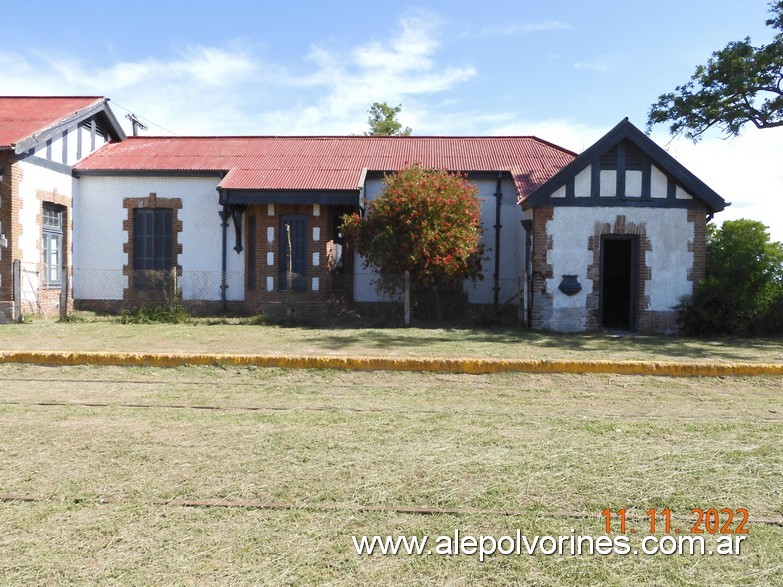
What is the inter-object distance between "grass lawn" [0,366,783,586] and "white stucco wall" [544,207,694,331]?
5.73 m

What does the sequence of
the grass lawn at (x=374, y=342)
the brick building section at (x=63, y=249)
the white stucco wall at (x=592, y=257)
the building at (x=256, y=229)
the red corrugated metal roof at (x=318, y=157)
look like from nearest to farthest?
the grass lawn at (x=374, y=342) → the white stucco wall at (x=592, y=257) → the brick building section at (x=63, y=249) → the building at (x=256, y=229) → the red corrugated metal roof at (x=318, y=157)

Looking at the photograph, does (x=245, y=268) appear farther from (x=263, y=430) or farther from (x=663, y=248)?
(x=263, y=430)

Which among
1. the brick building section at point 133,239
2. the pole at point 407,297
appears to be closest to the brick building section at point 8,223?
the brick building section at point 133,239

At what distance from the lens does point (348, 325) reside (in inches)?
531

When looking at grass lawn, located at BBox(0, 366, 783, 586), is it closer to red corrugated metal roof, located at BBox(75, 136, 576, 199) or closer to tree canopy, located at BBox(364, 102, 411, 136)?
red corrugated metal roof, located at BBox(75, 136, 576, 199)

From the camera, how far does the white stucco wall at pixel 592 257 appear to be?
41.8ft

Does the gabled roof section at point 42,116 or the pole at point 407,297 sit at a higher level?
the gabled roof section at point 42,116

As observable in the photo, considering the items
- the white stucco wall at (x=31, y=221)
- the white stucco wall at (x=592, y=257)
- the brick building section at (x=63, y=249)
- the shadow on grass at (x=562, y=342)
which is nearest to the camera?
the shadow on grass at (x=562, y=342)

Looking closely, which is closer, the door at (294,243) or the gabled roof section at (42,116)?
the gabled roof section at (42,116)

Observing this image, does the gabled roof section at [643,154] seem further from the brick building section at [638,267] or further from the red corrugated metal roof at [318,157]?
the red corrugated metal roof at [318,157]

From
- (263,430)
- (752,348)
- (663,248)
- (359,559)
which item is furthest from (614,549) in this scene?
(663,248)

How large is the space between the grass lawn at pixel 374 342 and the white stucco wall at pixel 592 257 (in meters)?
0.95

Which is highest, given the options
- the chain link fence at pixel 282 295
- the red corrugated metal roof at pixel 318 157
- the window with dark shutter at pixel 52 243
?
the red corrugated metal roof at pixel 318 157

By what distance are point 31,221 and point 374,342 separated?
9380 millimetres
